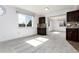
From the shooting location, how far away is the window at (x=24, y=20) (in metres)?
6.66

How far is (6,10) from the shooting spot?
507 cm

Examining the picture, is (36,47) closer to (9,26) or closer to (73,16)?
(9,26)

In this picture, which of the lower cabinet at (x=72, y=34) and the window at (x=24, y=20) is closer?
the lower cabinet at (x=72, y=34)

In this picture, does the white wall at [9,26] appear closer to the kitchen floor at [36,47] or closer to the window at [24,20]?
the window at [24,20]

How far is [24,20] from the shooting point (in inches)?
286

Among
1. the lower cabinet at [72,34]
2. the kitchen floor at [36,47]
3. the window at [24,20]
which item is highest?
the window at [24,20]

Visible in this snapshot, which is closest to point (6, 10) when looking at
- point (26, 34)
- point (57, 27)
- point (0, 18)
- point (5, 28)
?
point (0, 18)

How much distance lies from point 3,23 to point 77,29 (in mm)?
4709

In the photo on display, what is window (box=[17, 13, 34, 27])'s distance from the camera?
6.66 meters

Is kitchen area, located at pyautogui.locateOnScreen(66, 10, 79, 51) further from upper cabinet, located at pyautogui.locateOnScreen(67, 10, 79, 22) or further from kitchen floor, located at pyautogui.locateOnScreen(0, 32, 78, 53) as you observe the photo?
kitchen floor, located at pyautogui.locateOnScreen(0, 32, 78, 53)

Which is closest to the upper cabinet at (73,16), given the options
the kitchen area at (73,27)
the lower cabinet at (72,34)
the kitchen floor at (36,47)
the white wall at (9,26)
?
the kitchen area at (73,27)

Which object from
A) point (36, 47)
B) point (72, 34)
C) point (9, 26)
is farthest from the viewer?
point (9, 26)

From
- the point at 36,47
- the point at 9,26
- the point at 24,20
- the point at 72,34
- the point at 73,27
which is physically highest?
the point at 24,20

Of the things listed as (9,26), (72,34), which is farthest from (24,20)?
(72,34)
